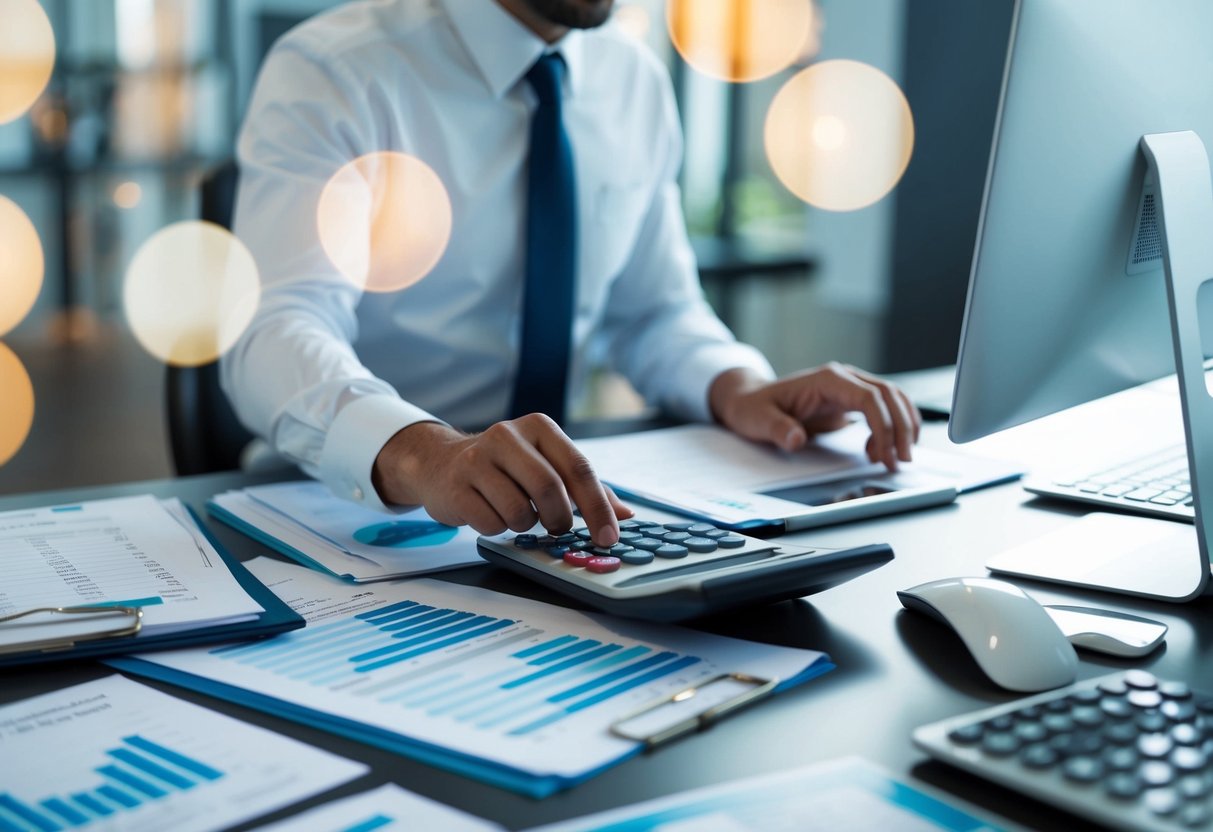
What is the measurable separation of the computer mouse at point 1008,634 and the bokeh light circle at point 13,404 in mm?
3405

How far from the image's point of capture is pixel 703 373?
1.31m

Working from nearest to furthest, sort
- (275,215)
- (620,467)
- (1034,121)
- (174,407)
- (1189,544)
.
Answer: (1034,121), (1189,544), (620,467), (275,215), (174,407)

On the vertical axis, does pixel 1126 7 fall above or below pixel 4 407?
above

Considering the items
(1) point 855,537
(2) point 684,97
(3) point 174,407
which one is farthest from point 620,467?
(2) point 684,97

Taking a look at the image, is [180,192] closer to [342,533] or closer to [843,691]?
[342,533]

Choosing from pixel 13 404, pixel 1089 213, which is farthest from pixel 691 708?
pixel 13 404

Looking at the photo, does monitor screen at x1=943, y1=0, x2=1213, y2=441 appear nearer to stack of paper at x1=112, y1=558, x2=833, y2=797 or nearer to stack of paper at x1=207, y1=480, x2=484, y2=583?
stack of paper at x1=112, y1=558, x2=833, y2=797

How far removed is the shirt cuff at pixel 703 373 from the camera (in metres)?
1.29

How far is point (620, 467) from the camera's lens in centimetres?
102

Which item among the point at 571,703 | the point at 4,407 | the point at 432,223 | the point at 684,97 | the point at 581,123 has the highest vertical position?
the point at 684,97

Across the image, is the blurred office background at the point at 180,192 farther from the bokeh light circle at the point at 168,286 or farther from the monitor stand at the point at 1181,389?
the monitor stand at the point at 1181,389

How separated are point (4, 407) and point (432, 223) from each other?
3173mm

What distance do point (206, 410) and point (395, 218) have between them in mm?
318

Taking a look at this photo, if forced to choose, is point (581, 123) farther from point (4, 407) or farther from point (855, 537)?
point (4, 407)
